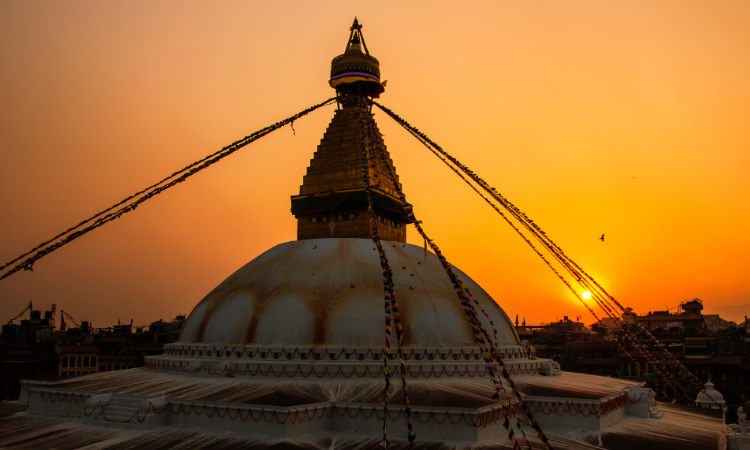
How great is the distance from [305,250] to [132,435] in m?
7.93

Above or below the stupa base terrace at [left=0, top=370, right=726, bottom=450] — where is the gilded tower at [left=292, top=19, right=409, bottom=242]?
above

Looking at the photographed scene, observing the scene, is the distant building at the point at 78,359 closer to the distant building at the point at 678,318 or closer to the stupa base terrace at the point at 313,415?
the stupa base terrace at the point at 313,415

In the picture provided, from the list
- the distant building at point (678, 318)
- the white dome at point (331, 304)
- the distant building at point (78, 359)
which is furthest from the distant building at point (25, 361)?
the distant building at point (678, 318)

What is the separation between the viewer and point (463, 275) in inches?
808

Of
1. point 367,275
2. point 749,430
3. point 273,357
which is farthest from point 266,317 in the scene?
point 749,430

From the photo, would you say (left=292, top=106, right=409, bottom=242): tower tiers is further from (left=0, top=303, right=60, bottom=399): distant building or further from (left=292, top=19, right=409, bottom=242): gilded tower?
(left=0, top=303, right=60, bottom=399): distant building

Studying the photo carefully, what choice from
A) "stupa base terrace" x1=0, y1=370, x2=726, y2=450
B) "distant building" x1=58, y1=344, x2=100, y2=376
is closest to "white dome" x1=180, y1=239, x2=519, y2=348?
"stupa base terrace" x1=0, y1=370, x2=726, y2=450

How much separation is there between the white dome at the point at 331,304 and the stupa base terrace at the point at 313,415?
1269mm

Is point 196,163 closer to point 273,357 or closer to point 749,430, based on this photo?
point 273,357

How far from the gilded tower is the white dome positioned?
1.70m

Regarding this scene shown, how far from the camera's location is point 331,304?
16594mm

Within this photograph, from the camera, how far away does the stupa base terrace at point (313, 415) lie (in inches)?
490

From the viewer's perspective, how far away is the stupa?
1273cm

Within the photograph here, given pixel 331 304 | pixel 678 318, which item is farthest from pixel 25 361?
pixel 678 318
